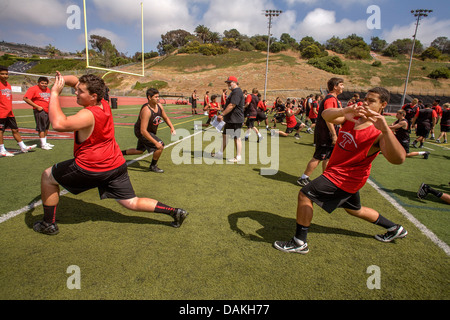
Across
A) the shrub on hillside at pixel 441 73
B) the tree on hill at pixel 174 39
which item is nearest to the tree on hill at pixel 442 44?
the shrub on hillside at pixel 441 73

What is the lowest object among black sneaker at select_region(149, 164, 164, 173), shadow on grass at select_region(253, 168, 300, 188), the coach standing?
shadow on grass at select_region(253, 168, 300, 188)

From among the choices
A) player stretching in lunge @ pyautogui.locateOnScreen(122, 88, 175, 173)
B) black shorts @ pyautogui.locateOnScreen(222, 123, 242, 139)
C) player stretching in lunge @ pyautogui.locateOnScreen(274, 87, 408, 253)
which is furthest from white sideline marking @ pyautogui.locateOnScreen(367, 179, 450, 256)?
player stretching in lunge @ pyautogui.locateOnScreen(122, 88, 175, 173)

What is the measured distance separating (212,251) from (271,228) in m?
1.00

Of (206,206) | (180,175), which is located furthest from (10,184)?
(206,206)

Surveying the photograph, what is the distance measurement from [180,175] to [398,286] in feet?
13.9

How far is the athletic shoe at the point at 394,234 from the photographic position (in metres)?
3.19

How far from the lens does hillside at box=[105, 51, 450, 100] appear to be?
52.9 m

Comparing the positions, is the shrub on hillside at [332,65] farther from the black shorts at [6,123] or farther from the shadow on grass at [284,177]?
the black shorts at [6,123]

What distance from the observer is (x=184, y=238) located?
10.3 feet

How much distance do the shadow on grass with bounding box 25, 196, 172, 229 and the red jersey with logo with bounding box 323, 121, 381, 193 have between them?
228 cm

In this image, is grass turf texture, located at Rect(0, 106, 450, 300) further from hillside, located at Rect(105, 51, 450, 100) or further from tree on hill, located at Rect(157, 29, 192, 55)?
tree on hill, located at Rect(157, 29, 192, 55)

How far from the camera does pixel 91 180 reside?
9.39 feet

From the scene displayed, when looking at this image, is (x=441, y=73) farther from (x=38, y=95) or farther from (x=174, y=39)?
(x=174, y=39)

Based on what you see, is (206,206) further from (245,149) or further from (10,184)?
(245,149)
